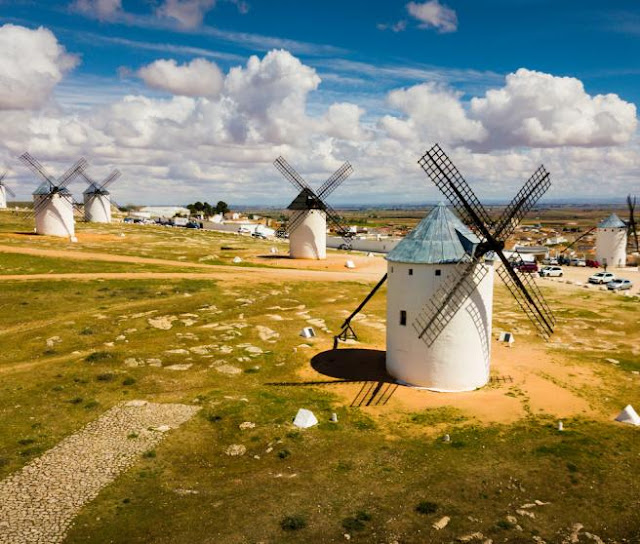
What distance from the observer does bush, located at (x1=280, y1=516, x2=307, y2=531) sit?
1390 centimetres

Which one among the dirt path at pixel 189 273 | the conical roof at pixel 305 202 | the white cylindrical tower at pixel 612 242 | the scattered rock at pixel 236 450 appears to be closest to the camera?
the scattered rock at pixel 236 450

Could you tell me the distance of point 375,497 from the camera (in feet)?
50.8

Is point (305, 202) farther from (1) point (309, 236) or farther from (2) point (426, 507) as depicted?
(2) point (426, 507)

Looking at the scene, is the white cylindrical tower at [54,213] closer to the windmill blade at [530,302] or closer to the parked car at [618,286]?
the windmill blade at [530,302]

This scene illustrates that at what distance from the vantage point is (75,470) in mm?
16688

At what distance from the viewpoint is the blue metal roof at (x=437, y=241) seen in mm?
23156

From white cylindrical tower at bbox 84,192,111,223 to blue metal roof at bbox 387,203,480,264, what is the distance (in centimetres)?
9356

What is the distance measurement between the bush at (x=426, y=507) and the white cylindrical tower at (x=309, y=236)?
160 feet

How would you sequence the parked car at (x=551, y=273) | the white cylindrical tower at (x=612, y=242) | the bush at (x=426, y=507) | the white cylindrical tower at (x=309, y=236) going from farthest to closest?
1. the white cylindrical tower at (x=612, y=242)
2. the parked car at (x=551, y=273)
3. the white cylindrical tower at (x=309, y=236)
4. the bush at (x=426, y=507)

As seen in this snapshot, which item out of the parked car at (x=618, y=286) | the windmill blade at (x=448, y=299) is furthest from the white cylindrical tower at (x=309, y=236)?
the windmill blade at (x=448, y=299)

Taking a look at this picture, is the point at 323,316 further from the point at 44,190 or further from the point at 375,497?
the point at 44,190

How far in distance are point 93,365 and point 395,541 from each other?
19017 mm

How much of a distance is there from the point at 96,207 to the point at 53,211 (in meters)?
33.8

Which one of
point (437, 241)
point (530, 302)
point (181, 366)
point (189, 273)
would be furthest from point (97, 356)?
point (189, 273)
